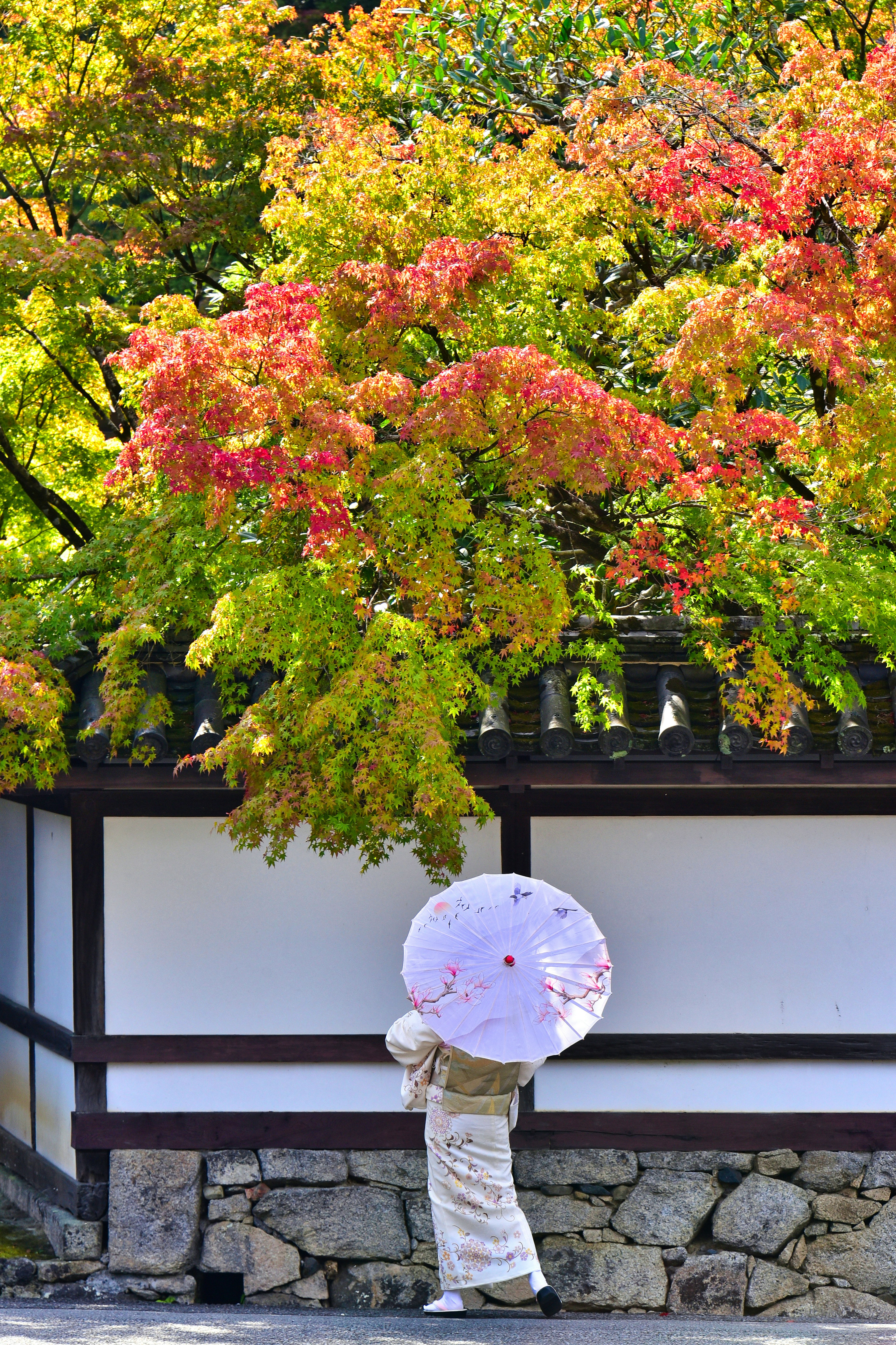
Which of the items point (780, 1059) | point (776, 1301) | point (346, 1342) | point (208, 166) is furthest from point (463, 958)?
point (208, 166)

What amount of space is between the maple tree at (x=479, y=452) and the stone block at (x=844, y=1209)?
110 inches

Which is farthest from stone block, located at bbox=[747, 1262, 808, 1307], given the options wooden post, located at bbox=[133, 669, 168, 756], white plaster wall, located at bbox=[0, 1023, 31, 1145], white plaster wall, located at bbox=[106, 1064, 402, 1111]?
white plaster wall, located at bbox=[0, 1023, 31, 1145]

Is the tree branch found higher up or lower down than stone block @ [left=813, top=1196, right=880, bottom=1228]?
higher up

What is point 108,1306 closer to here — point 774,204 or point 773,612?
point 773,612

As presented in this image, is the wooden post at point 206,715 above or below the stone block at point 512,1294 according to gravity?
above

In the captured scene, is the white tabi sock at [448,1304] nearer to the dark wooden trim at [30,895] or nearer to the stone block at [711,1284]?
the stone block at [711,1284]

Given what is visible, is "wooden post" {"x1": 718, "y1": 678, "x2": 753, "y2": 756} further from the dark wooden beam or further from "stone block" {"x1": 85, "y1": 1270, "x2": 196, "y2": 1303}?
"stone block" {"x1": 85, "y1": 1270, "x2": 196, "y2": 1303}

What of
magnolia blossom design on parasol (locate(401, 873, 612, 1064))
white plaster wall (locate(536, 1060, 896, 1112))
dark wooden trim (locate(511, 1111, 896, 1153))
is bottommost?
dark wooden trim (locate(511, 1111, 896, 1153))

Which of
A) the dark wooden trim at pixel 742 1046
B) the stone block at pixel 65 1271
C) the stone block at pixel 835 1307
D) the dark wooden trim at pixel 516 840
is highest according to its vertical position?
the dark wooden trim at pixel 516 840

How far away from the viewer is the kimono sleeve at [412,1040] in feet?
17.7

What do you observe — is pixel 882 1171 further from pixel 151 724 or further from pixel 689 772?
pixel 151 724

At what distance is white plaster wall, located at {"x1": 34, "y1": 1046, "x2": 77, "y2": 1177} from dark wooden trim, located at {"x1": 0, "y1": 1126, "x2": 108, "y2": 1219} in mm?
64

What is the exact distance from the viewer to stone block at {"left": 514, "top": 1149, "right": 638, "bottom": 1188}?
6496 mm

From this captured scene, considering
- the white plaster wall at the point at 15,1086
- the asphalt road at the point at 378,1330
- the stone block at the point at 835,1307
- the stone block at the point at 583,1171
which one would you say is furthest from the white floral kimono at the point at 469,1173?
the white plaster wall at the point at 15,1086
